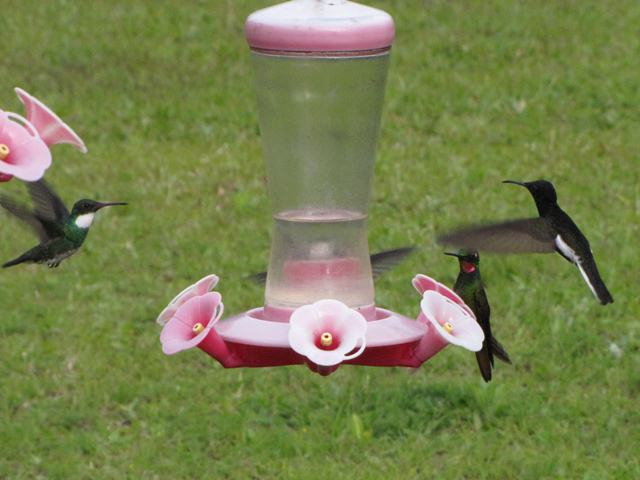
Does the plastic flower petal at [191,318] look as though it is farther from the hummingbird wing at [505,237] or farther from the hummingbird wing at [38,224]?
the hummingbird wing at [505,237]

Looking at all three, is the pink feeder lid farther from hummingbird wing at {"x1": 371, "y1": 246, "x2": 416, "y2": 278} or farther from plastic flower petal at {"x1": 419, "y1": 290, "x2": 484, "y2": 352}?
hummingbird wing at {"x1": 371, "y1": 246, "x2": 416, "y2": 278}

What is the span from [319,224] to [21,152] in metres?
1.07

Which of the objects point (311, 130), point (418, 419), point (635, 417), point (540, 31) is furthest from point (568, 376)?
point (540, 31)

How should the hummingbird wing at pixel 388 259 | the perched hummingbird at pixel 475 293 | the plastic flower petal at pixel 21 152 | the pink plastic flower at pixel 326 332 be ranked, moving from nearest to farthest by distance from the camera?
the plastic flower petal at pixel 21 152 < the pink plastic flower at pixel 326 332 < the perched hummingbird at pixel 475 293 < the hummingbird wing at pixel 388 259

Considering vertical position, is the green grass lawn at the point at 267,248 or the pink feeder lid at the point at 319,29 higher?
the pink feeder lid at the point at 319,29

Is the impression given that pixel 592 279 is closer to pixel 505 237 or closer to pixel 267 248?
pixel 505 237

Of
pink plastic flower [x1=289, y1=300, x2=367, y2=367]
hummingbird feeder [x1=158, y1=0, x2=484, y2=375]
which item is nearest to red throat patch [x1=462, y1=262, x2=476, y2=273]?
hummingbird feeder [x1=158, y1=0, x2=484, y2=375]

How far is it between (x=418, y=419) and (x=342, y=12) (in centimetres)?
402

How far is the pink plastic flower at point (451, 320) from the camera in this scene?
2994mm

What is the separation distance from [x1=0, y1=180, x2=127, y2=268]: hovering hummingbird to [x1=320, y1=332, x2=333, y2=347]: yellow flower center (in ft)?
1.94

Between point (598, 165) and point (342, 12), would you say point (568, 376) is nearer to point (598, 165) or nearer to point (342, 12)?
point (598, 165)

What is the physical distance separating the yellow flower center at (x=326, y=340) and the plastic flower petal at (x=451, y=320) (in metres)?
0.21

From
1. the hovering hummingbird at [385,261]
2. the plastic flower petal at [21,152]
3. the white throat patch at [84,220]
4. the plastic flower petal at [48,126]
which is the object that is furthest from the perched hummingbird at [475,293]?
the plastic flower petal at [21,152]

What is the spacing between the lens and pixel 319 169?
3717mm
